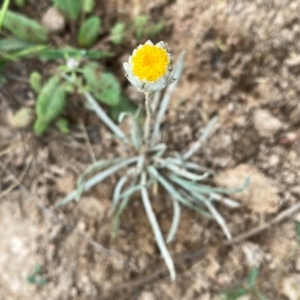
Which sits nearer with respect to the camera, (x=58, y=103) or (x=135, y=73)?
(x=135, y=73)

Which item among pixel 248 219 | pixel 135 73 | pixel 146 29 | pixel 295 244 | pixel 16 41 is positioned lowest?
pixel 295 244

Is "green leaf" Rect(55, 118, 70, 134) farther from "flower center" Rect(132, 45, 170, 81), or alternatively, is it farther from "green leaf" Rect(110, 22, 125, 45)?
"flower center" Rect(132, 45, 170, 81)

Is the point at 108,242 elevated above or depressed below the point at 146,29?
below

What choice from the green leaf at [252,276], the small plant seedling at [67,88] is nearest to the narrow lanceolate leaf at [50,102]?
the small plant seedling at [67,88]

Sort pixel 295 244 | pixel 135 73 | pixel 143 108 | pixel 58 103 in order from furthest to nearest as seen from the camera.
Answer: pixel 143 108, pixel 58 103, pixel 295 244, pixel 135 73

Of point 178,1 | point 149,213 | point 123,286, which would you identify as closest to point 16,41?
point 178,1

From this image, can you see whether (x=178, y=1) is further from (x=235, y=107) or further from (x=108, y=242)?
(x=108, y=242)

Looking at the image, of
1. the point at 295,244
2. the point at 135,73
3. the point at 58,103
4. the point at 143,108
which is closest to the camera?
the point at 135,73

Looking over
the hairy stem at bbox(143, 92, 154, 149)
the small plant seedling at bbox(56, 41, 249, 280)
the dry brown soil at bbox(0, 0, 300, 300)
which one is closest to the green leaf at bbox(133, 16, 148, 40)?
the dry brown soil at bbox(0, 0, 300, 300)
